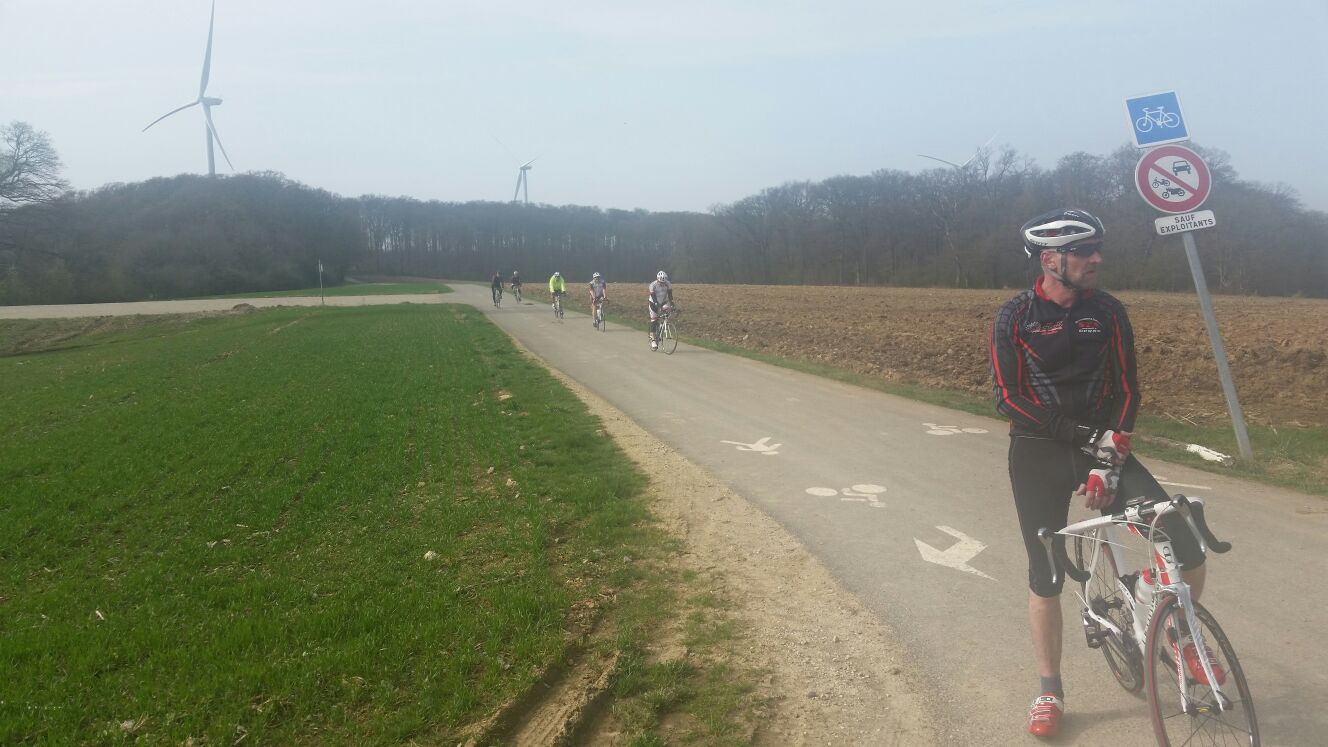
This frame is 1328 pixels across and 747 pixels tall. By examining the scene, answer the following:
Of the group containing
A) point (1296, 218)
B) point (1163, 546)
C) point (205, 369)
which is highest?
point (1296, 218)

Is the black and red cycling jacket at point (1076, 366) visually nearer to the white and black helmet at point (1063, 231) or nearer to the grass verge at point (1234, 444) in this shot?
the white and black helmet at point (1063, 231)

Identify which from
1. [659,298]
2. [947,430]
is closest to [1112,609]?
[947,430]

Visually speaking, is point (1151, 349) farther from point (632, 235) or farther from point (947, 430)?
point (632, 235)

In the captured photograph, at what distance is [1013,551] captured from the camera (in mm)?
5754

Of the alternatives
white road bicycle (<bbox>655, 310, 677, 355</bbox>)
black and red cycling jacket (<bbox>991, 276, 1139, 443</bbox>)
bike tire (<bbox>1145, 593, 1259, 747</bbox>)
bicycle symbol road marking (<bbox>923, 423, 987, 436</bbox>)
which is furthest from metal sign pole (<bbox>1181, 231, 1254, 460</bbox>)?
white road bicycle (<bbox>655, 310, 677, 355</bbox>)

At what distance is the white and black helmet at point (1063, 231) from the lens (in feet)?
11.0

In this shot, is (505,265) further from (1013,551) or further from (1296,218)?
(1013,551)

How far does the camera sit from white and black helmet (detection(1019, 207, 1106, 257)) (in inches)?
132

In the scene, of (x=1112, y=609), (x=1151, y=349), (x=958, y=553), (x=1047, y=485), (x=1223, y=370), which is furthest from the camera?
(x=1151, y=349)

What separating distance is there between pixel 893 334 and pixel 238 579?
20303 millimetres

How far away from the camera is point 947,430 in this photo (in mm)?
10219

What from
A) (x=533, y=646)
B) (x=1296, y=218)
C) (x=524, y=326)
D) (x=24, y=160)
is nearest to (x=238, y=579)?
(x=533, y=646)

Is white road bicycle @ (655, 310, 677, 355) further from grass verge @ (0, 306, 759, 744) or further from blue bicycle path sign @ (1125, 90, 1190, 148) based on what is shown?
blue bicycle path sign @ (1125, 90, 1190, 148)

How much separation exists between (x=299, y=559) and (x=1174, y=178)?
8.46 metres
